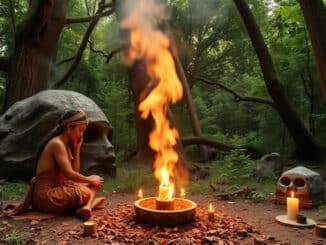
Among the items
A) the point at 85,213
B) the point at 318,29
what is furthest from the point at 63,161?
the point at 318,29

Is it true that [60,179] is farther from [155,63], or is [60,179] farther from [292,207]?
[155,63]

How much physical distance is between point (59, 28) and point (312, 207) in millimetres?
8880

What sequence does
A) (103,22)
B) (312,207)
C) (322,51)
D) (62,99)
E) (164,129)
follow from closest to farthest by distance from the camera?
(322,51) → (312,207) → (62,99) → (164,129) → (103,22)

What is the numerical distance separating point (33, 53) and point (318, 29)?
27.3ft

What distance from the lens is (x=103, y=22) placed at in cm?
2505

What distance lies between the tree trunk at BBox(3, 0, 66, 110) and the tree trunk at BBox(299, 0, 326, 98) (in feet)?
24.0

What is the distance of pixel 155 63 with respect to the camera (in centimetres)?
941

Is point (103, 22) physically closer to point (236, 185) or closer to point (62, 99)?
point (62, 99)

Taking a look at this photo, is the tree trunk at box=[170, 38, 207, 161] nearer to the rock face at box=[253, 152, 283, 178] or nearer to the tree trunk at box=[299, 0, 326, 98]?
the rock face at box=[253, 152, 283, 178]

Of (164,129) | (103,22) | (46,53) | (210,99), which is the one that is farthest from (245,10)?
(103,22)

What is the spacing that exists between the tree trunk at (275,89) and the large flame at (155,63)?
283 centimetres

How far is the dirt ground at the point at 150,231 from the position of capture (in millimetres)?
4133

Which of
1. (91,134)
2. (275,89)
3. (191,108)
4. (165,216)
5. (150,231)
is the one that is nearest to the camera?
(150,231)

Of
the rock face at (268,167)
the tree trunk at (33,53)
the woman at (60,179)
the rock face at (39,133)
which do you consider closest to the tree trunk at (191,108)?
the rock face at (39,133)
